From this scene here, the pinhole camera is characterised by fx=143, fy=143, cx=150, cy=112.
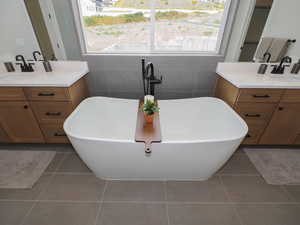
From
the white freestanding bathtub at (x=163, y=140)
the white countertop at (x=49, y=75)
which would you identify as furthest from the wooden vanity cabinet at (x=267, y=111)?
the white countertop at (x=49, y=75)

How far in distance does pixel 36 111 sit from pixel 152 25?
5.28ft

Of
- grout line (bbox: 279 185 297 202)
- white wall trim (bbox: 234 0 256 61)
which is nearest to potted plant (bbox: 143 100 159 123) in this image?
white wall trim (bbox: 234 0 256 61)

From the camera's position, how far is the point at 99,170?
136cm

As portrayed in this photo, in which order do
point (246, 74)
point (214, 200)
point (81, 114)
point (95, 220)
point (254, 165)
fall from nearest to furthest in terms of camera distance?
1. point (95, 220)
2. point (214, 200)
3. point (81, 114)
4. point (254, 165)
5. point (246, 74)

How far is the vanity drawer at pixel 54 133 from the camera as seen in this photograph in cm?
165

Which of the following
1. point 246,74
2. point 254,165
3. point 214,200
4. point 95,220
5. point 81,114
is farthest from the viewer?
point 246,74

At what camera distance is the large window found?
1.58 meters

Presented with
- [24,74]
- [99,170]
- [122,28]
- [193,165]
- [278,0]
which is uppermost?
[278,0]

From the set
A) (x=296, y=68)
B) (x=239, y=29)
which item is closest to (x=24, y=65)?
(x=239, y=29)

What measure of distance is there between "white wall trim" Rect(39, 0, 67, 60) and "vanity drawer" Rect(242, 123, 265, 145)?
237 centimetres

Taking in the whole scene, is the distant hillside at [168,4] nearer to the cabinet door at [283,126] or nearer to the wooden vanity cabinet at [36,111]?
the wooden vanity cabinet at [36,111]

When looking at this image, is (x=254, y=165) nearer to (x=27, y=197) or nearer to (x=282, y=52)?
(x=282, y=52)

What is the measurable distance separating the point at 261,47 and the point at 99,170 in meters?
2.27

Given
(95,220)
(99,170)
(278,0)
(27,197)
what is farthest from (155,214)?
(278,0)
